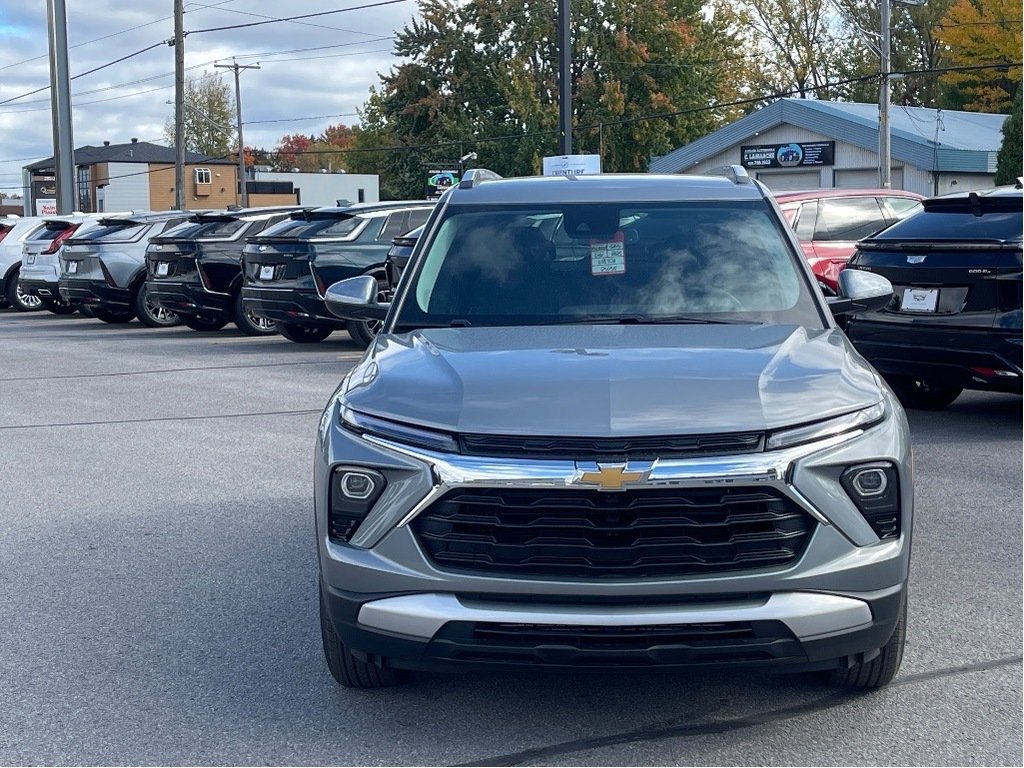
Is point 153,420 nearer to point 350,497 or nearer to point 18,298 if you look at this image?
point 350,497

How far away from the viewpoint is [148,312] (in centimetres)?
2138

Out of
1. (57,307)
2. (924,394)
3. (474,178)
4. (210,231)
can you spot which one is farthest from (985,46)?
(474,178)

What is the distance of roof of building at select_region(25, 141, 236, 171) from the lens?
96.1 metres

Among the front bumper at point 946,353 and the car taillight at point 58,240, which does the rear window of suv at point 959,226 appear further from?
the car taillight at point 58,240

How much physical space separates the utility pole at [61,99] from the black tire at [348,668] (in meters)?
35.2

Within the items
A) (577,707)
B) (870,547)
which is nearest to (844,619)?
(870,547)

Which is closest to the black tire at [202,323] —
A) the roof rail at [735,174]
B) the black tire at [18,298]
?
the black tire at [18,298]

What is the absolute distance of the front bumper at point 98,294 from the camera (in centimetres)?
2125

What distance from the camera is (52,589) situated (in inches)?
231

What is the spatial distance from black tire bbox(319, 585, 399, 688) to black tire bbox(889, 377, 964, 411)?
6.98m

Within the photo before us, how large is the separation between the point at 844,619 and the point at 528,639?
34.8 inches

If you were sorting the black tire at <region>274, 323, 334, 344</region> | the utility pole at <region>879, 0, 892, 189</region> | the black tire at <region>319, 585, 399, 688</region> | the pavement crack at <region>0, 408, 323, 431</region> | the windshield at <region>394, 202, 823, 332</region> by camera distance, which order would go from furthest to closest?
the utility pole at <region>879, 0, 892, 189</region>, the black tire at <region>274, 323, 334, 344</region>, the pavement crack at <region>0, 408, 323, 431</region>, the windshield at <region>394, 202, 823, 332</region>, the black tire at <region>319, 585, 399, 688</region>

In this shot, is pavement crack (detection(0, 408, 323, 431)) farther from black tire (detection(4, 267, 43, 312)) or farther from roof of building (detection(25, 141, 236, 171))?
roof of building (detection(25, 141, 236, 171))

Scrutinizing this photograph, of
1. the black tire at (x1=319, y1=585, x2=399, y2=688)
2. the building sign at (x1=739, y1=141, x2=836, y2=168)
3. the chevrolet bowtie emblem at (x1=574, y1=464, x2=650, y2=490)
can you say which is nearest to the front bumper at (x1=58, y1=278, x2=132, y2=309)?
the black tire at (x1=319, y1=585, x2=399, y2=688)
